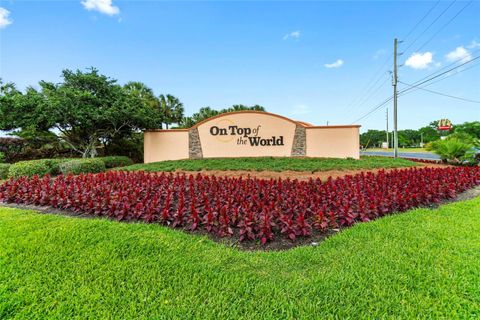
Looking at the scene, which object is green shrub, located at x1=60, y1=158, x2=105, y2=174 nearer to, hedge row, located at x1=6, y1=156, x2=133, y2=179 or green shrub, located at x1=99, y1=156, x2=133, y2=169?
hedge row, located at x1=6, y1=156, x2=133, y2=179

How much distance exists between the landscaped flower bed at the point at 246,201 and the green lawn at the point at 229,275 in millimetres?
401

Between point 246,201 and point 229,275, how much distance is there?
1.89 meters

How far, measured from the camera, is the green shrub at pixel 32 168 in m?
8.78

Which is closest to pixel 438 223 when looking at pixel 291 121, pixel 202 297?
pixel 202 297

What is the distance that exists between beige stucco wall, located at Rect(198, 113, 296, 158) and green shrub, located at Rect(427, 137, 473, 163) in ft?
24.4

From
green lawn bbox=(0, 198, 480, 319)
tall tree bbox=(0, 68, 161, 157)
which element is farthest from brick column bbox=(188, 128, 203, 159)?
green lawn bbox=(0, 198, 480, 319)

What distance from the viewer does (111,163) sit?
12.8 m

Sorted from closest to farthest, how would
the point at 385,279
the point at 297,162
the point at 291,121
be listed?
the point at 385,279, the point at 297,162, the point at 291,121

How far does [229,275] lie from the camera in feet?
7.66

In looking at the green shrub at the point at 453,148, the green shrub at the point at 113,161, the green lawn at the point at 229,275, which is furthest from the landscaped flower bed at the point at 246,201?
the green shrub at the point at 453,148

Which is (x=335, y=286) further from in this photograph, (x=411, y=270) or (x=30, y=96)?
(x=30, y=96)

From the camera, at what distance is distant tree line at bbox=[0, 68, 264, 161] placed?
431 inches

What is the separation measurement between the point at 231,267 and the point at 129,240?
138 centimetres

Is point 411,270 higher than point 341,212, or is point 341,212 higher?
point 341,212
